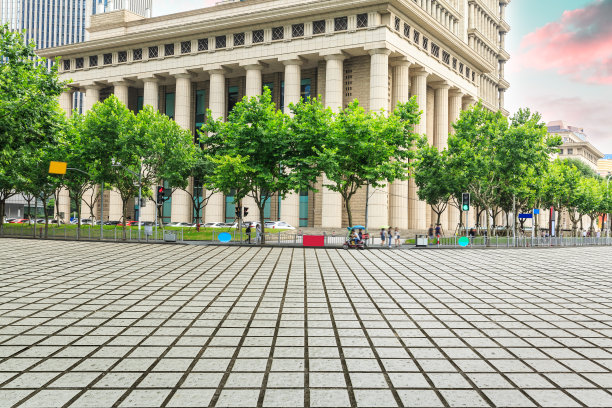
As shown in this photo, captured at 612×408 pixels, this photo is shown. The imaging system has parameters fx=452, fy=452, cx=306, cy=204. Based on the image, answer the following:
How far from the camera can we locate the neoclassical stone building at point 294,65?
50.9 meters

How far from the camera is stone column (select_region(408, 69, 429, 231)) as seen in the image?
2222 inches

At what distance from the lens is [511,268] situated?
18.8 meters

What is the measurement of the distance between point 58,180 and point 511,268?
38.4 metres

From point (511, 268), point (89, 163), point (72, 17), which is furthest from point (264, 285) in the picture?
point (72, 17)

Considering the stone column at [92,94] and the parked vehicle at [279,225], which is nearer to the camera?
the parked vehicle at [279,225]

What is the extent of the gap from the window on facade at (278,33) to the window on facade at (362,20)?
937 cm

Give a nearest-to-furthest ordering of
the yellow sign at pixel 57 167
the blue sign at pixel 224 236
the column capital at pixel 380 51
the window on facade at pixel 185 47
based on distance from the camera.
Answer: the yellow sign at pixel 57 167
the blue sign at pixel 224 236
the column capital at pixel 380 51
the window on facade at pixel 185 47

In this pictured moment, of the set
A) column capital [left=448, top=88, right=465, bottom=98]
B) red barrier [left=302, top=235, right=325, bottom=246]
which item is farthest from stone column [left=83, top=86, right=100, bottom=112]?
column capital [left=448, top=88, right=465, bottom=98]

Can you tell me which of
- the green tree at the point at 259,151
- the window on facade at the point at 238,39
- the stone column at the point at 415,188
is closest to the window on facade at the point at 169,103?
the window on facade at the point at 238,39

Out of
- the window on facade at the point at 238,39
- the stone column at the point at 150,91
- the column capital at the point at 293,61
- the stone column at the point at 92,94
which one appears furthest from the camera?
the stone column at the point at 92,94

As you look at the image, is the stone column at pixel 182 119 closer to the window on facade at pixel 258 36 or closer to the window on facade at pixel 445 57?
the window on facade at pixel 258 36

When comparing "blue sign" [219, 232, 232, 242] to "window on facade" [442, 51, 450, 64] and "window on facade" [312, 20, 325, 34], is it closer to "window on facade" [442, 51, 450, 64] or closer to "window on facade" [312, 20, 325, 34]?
"window on facade" [312, 20, 325, 34]

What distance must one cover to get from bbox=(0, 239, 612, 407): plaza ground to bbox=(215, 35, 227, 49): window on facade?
49946mm

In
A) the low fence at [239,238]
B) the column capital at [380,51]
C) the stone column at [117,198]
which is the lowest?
the low fence at [239,238]
